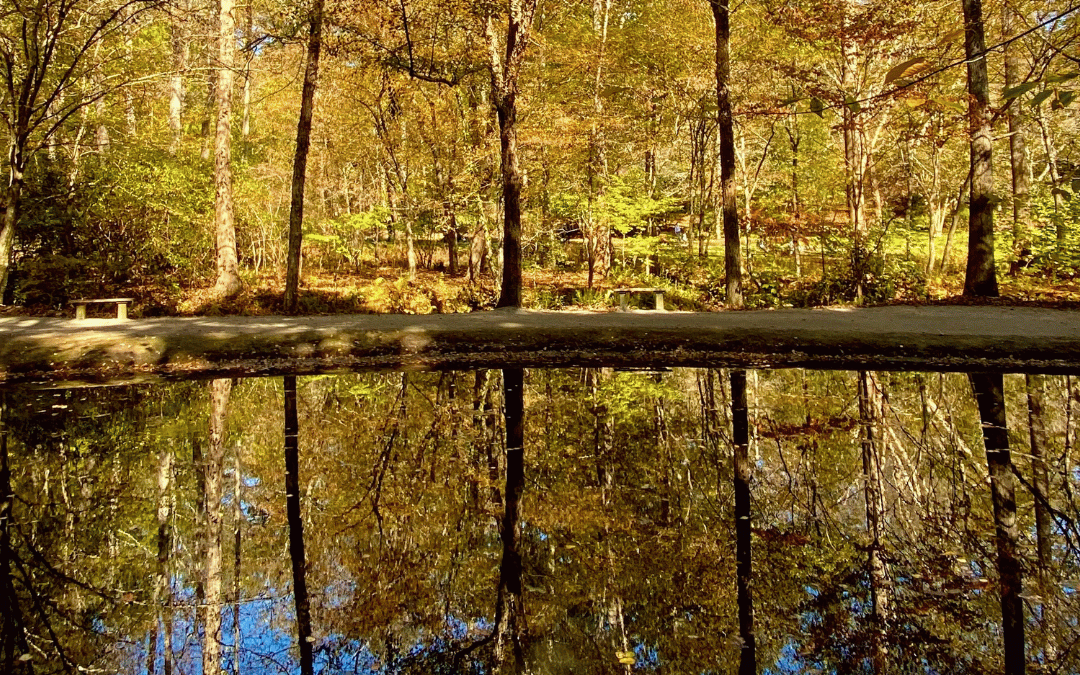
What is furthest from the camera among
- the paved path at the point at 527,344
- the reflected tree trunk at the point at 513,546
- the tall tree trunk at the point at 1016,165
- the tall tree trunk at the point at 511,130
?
the tall tree trunk at the point at 1016,165

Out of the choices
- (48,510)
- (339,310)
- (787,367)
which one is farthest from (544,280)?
(48,510)

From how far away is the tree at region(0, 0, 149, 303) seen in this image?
11.6 m

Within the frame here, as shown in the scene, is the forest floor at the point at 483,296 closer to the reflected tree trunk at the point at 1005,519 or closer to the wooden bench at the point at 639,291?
the wooden bench at the point at 639,291

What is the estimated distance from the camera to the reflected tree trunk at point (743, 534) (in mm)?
3104

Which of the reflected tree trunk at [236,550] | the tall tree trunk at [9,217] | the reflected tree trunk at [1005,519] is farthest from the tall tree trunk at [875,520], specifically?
the tall tree trunk at [9,217]

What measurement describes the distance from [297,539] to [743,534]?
264 cm

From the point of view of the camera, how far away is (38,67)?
12805 millimetres

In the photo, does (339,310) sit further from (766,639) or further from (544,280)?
(766,639)

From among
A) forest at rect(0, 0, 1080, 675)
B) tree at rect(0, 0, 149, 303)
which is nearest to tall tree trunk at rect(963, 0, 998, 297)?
→ forest at rect(0, 0, 1080, 675)

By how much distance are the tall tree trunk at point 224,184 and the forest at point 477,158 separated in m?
0.05

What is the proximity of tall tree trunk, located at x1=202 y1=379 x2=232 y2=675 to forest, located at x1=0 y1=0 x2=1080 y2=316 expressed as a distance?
7998 mm

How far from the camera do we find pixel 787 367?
960 centimetres

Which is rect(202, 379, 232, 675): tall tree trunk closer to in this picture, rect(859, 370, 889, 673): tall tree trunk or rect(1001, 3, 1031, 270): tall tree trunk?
rect(859, 370, 889, 673): tall tree trunk

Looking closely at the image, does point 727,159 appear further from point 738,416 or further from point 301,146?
point 738,416
